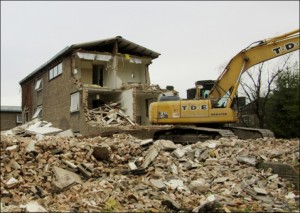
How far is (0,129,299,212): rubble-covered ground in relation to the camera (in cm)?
880

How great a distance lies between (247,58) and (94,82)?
1842cm

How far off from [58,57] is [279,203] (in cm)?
2506

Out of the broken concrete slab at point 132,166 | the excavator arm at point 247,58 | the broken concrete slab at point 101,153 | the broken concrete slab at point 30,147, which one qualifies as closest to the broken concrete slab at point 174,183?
the broken concrete slab at point 132,166

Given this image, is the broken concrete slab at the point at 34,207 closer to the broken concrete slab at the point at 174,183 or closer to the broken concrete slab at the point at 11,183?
the broken concrete slab at the point at 11,183

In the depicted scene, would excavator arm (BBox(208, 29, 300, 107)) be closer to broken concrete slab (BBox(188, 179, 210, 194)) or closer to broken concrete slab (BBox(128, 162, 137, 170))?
broken concrete slab (BBox(128, 162, 137, 170))

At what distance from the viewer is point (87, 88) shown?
28.2 meters

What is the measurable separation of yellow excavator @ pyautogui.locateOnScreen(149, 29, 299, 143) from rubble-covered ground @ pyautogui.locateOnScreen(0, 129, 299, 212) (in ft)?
8.13

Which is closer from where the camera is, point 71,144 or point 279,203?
point 279,203

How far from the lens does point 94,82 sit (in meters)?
32.4

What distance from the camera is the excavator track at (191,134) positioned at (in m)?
15.2

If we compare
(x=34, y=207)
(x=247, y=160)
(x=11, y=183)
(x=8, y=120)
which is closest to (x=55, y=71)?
(x=8, y=120)

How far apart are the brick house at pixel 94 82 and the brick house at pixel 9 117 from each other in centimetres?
1922

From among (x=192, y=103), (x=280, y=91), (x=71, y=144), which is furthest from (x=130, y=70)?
(x=71, y=144)

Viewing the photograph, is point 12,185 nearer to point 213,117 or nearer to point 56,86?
point 213,117
